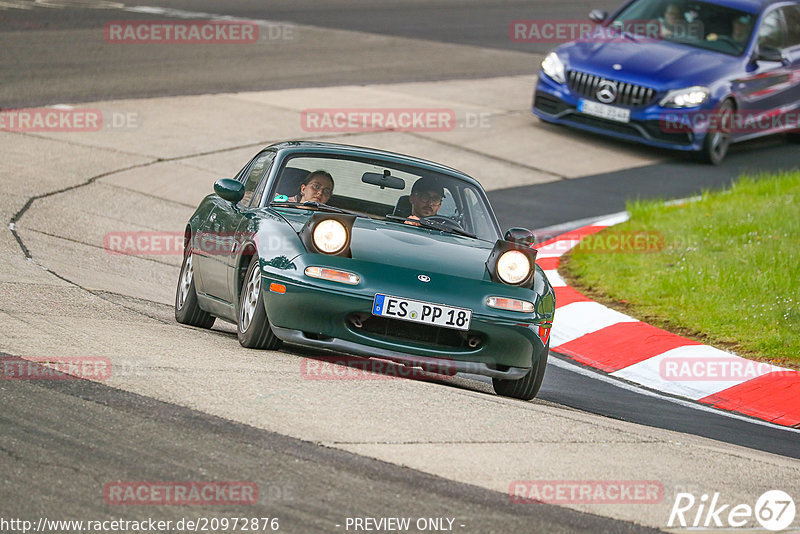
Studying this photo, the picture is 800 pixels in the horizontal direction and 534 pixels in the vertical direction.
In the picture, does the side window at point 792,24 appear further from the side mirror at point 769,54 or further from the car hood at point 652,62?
the car hood at point 652,62

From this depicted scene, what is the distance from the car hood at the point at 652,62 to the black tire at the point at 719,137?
452mm

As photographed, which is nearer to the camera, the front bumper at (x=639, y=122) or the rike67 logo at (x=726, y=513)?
the rike67 logo at (x=726, y=513)

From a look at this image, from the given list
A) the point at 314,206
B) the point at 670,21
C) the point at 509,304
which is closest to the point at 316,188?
the point at 314,206

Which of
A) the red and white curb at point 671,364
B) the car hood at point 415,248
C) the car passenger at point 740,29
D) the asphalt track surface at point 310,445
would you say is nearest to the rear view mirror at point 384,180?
the car hood at point 415,248

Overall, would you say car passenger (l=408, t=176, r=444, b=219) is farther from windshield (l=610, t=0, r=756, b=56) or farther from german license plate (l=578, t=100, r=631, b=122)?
windshield (l=610, t=0, r=756, b=56)

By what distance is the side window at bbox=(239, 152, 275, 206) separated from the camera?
324 inches

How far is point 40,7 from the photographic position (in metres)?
23.7

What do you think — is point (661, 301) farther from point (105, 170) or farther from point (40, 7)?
point (40, 7)

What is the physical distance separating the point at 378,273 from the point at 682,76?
10.5m

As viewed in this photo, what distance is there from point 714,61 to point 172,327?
1087 centimetres

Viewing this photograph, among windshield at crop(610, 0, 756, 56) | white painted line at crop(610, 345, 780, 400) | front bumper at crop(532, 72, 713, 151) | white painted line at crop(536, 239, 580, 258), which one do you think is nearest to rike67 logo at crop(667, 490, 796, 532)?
white painted line at crop(610, 345, 780, 400)

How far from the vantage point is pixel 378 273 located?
681 cm

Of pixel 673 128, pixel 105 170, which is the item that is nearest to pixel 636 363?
pixel 105 170

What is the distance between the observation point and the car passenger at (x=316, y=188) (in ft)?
25.9
